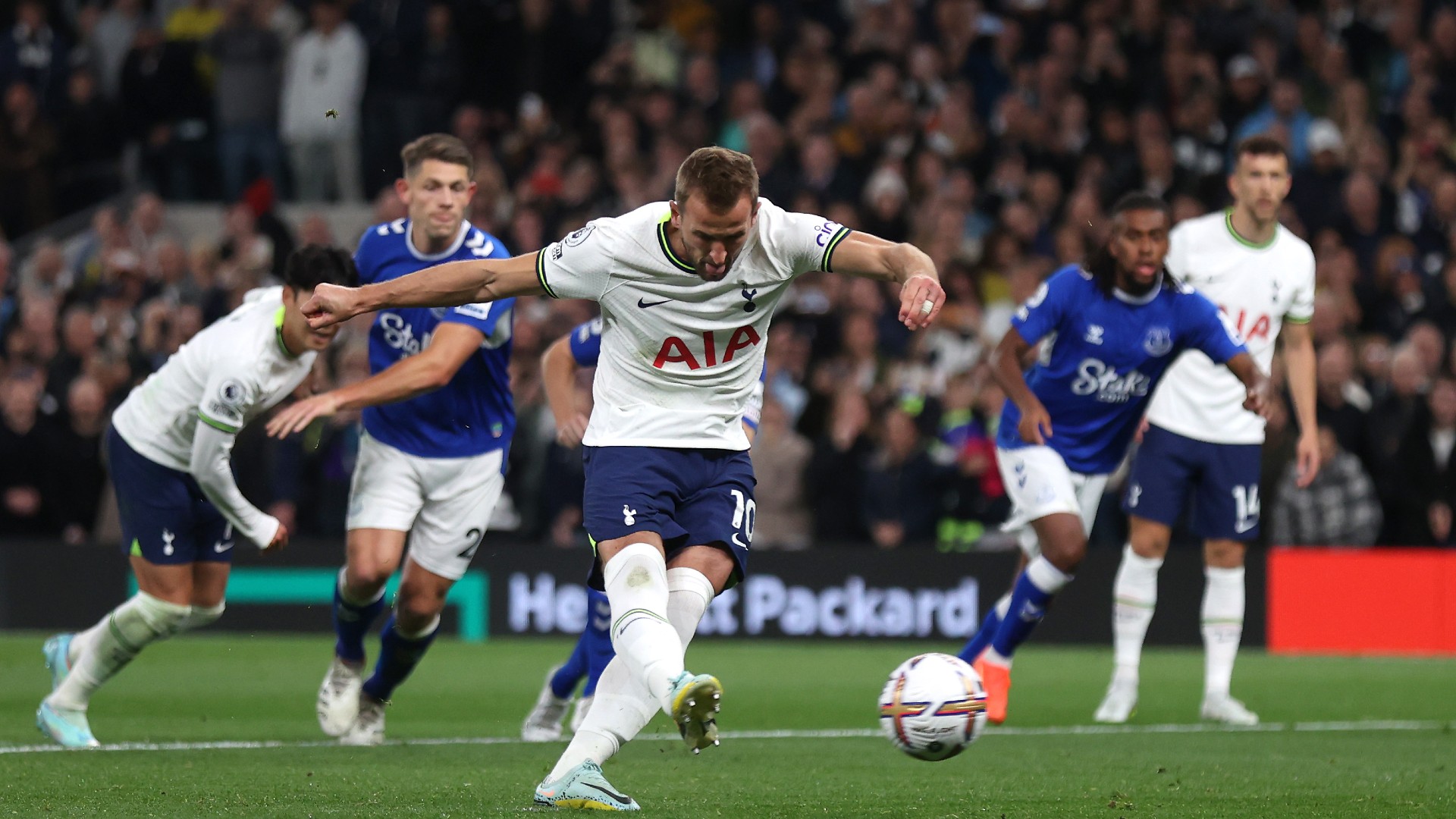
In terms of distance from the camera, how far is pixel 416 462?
898 cm

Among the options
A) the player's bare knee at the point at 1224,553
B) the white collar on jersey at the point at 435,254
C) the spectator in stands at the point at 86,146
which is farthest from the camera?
the spectator in stands at the point at 86,146

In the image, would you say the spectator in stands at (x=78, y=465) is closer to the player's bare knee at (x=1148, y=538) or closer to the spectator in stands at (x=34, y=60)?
the spectator in stands at (x=34, y=60)

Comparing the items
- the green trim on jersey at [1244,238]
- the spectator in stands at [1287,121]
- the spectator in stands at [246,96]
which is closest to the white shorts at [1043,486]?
Answer: the green trim on jersey at [1244,238]

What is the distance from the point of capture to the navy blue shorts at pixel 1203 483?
10.4 meters

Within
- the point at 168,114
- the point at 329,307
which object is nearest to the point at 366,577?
the point at 329,307

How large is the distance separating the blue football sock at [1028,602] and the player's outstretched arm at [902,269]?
354 cm

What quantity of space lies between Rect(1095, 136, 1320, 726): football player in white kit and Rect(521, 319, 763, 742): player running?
2549 mm

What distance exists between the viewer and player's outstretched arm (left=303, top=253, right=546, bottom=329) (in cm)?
624

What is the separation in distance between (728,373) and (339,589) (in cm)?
310

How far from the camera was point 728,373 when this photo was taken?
21.9ft

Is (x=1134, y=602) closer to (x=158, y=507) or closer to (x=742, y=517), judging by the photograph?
(x=742, y=517)

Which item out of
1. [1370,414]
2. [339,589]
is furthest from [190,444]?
[1370,414]

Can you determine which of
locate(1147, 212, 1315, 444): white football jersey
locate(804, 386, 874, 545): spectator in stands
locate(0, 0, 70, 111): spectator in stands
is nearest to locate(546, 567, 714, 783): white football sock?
locate(1147, 212, 1315, 444): white football jersey

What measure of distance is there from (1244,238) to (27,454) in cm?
1070
